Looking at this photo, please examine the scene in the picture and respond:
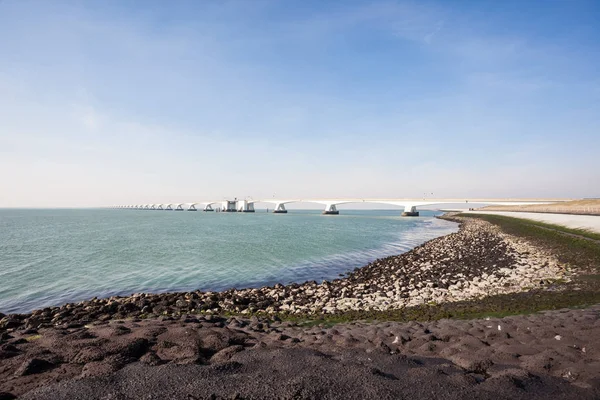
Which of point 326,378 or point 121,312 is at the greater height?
point 326,378

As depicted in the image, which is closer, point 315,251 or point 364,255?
point 364,255

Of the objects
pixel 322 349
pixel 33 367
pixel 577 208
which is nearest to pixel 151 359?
pixel 33 367

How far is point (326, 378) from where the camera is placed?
18.8 ft

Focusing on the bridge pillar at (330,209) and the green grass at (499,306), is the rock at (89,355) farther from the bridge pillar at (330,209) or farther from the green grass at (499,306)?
the bridge pillar at (330,209)

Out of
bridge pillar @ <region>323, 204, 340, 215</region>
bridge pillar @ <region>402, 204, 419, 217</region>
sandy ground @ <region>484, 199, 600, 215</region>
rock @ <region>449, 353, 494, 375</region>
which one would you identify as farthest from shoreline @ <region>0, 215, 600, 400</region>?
bridge pillar @ <region>323, 204, 340, 215</region>

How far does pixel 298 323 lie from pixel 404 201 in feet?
393

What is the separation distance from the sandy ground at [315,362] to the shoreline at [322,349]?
27 millimetres

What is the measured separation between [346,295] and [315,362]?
900 cm

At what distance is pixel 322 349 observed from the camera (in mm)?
7438

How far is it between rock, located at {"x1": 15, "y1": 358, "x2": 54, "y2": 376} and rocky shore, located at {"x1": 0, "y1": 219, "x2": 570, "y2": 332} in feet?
16.1

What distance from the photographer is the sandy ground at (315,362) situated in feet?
17.4

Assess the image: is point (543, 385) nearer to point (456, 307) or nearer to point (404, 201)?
point (456, 307)

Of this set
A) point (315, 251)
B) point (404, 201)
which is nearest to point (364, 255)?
point (315, 251)

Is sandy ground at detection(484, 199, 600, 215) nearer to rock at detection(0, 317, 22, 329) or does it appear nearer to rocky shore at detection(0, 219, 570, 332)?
rocky shore at detection(0, 219, 570, 332)
